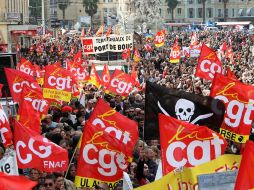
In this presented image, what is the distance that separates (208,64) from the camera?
17.6 metres

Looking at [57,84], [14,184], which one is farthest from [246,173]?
[57,84]

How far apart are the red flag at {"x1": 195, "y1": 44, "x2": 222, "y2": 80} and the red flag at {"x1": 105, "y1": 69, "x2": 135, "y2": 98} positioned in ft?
6.96

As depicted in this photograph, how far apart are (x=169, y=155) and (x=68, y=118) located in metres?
6.64

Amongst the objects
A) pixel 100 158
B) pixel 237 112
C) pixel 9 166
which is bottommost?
pixel 100 158

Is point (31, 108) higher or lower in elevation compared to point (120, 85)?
higher

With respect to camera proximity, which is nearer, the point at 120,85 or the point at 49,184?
the point at 49,184

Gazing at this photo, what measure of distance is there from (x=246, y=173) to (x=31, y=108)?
6202mm

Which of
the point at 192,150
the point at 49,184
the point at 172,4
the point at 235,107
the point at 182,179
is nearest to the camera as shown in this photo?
the point at 182,179

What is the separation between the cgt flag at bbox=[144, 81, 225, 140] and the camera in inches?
394

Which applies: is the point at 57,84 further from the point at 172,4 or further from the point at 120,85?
the point at 172,4

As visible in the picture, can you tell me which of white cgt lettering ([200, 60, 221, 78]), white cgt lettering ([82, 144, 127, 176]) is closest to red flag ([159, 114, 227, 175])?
white cgt lettering ([82, 144, 127, 176])

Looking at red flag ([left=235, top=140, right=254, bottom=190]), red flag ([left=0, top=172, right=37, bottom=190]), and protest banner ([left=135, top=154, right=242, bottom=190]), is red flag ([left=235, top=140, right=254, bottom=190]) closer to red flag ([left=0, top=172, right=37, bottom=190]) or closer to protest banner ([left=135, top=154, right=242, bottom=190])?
protest banner ([left=135, top=154, right=242, bottom=190])

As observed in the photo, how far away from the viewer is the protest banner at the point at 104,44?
29125 mm

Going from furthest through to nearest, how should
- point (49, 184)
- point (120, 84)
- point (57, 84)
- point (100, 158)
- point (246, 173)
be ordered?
point (120, 84), point (57, 84), point (100, 158), point (49, 184), point (246, 173)
